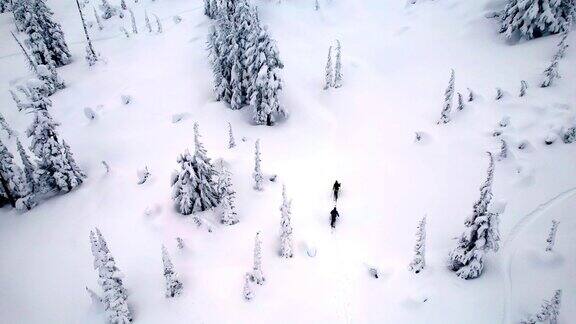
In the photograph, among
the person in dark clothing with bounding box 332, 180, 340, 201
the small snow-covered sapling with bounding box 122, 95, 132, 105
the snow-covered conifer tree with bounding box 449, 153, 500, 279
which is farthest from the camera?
the small snow-covered sapling with bounding box 122, 95, 132, 105

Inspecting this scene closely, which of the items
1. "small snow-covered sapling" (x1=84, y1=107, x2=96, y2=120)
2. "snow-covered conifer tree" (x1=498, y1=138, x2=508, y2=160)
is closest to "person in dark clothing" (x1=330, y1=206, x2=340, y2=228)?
"snow-covered conifer tree" (x1=498, y1=138, x2=508, y2=160)

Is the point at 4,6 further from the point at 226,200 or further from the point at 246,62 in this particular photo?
the point at 226,200

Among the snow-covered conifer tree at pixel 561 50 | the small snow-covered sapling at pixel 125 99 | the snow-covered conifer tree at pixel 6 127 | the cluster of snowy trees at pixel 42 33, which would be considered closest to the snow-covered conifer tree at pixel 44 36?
the cluster of snowy trees at pixel 42 33

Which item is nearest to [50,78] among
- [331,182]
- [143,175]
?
[143,175]

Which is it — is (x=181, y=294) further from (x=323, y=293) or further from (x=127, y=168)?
(x=127, y=168)

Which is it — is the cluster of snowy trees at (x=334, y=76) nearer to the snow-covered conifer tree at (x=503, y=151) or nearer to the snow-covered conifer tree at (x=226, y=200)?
A: the snow-covered conifer tree at (x=503, y=151)

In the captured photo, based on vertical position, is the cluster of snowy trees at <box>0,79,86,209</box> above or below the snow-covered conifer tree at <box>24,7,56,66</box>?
below

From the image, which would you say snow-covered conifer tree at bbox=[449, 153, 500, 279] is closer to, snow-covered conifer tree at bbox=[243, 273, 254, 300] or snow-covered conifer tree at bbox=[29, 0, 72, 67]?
snow-covered conifer tree at bbox=[243, 273, 254, 300]

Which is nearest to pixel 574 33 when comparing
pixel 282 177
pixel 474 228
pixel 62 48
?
pixel 474 228
